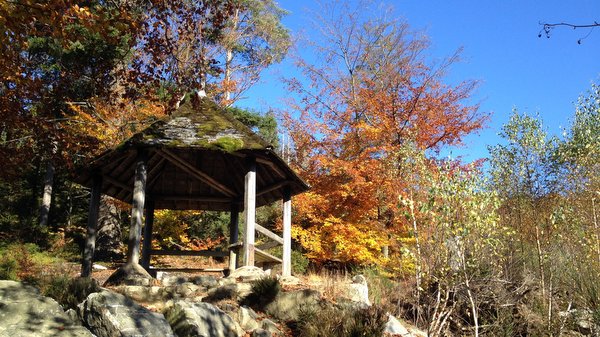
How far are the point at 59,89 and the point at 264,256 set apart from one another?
602cm

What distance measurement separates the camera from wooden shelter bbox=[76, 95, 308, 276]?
8.73 meters

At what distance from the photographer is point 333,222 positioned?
17.4m

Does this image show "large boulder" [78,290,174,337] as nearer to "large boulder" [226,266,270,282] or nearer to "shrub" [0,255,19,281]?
"large boulder" [226,266,270,282]

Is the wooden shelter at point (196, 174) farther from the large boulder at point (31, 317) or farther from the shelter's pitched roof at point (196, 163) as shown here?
the large boulder at point (31, 317)

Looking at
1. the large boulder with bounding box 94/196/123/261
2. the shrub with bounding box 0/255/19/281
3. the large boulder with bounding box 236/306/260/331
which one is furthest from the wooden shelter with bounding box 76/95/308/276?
the large boulder with bounding box 94/196/123/261

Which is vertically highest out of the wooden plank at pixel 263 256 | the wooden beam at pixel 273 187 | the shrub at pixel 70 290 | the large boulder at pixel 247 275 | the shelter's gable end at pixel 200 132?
the shelter's gable end at pixel 200 132

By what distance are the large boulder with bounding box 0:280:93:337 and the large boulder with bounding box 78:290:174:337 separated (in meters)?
0.16

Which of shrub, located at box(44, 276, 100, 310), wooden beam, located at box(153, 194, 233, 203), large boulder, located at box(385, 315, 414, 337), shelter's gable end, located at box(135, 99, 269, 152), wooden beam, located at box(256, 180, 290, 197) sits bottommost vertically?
large boulder, located at box(385, 315, 414, 337)

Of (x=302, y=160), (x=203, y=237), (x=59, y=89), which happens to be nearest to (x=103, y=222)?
(x=203, y=237)

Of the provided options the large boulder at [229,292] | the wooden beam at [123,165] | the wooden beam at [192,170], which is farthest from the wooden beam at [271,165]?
the wooden beam at [123,165]

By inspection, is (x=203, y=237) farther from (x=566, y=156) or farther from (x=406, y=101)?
(x=566, y=156)

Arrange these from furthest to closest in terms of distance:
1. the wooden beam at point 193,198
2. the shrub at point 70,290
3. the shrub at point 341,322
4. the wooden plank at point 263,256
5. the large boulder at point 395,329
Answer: the wooden beam at point 193,198 → the wooden plank at point 263,256 → the large boulder at point 395,329 → the shrub at point 341,322 → the shrub at point 70,290

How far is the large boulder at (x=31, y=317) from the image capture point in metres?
4.94

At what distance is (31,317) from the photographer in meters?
5.18
